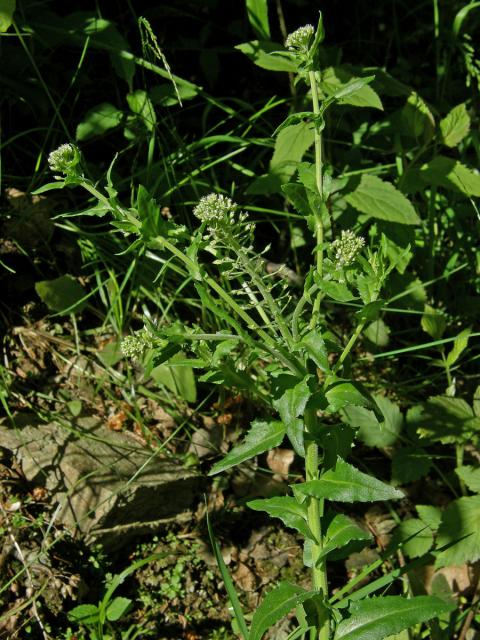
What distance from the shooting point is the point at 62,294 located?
269cm

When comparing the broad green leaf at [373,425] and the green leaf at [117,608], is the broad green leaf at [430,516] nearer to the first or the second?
the broad green leaf at [373,425]

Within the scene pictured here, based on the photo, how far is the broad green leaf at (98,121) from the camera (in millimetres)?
2670

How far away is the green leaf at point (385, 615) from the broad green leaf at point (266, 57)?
1.63 metres

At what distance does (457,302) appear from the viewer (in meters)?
2.85

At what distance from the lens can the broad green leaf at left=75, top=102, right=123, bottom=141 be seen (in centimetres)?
267

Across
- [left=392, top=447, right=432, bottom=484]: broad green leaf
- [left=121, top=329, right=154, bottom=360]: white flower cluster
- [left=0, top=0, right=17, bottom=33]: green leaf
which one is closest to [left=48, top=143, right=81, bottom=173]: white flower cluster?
[left=121, top=329, right=154, bottom=360]: white flower cluster

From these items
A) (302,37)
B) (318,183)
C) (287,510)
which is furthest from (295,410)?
(302,37)

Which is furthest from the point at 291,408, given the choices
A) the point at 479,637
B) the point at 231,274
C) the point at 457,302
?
the point at 457,302

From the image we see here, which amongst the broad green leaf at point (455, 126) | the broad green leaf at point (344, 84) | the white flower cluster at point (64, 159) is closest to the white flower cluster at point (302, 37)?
the broad green leaf at point (344, 84)

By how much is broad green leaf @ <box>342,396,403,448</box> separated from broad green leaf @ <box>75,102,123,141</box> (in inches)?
53.2

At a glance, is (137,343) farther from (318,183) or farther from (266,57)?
(266,57)

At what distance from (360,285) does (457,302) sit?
1.22 m

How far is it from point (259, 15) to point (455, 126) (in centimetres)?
80

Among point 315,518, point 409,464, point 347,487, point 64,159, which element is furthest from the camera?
point 409,464
